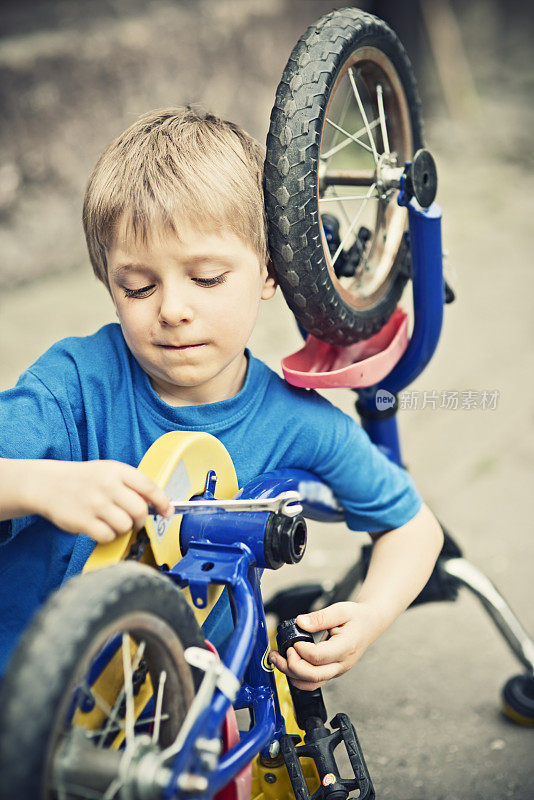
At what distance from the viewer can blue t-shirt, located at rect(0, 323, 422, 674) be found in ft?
3.29

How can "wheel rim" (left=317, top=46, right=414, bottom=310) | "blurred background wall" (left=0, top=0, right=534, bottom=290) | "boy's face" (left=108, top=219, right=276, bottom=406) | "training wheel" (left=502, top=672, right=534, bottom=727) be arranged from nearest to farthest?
"boy's face" (left=108, top=219, right=276, bottom=406), "wheel rim" (left=317, top=46, right=414, bottom=310), "training wheel" (left=502, top=672, right=534, bottom=727), "blurred background wall" (left=0, top=0, right=534, bottom=290)

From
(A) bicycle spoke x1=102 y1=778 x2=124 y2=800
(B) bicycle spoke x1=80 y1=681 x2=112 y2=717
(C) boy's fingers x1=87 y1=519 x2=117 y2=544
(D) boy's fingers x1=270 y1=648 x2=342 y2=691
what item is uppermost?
(C) boy's fingers x1=87 y1=519 x2=117 y2=544

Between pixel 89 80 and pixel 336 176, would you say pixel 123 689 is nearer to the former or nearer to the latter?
pixel 336 176

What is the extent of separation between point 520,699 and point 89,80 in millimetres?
3019

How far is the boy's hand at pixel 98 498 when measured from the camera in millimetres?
795

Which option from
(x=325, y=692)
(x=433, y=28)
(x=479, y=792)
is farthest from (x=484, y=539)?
(x=433, y=28)

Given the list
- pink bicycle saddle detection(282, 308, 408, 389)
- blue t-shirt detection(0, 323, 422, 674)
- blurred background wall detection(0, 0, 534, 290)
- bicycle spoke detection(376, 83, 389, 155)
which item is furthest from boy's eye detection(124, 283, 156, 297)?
blurred background wall detection(0, 0, 534, 290)

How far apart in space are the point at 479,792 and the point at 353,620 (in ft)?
1.83

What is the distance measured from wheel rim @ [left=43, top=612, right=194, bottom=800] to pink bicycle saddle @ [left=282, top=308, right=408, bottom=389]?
472mm

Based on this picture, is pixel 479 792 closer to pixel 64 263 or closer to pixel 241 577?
pixel 241 577

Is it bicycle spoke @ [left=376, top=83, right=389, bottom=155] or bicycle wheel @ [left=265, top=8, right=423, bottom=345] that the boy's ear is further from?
bicycle spoke @ [left=376, top=83, right=389, bottom=155]

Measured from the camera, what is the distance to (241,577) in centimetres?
86

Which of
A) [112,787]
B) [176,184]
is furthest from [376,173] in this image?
[112,787]

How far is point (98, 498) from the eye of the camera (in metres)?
0.80
